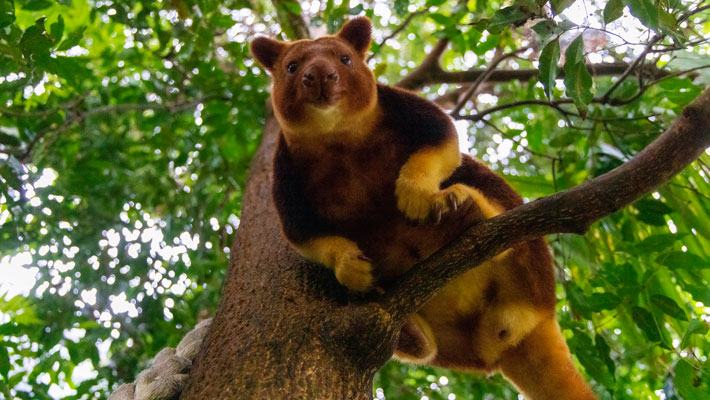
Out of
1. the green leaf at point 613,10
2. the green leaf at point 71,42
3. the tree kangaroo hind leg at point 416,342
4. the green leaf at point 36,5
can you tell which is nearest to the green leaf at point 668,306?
the tree kangaroo hind leg at point 416,342

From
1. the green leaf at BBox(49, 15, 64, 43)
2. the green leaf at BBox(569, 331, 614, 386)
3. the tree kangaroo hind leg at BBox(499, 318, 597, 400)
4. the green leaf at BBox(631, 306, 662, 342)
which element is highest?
the green leaf at BBox(49, 15, 64, 43)

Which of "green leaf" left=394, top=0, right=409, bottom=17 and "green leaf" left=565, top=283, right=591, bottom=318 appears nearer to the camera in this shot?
"green leaf" left=565, top=283, right=591, bottom=318

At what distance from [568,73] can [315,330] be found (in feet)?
4.21

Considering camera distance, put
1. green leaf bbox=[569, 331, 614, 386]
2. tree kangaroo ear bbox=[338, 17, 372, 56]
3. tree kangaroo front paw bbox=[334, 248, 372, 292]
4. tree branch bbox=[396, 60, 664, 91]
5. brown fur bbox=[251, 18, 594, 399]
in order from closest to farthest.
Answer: tree kangaroo front paw bbox=[334, 248, 372, 292] < brown fur bbox=[251, 18, 594, 399] < green leaf bbox=[569, 331, 614, 386] < tree kangaroo ear bbox=[338, 17, 372, 56] < tree branch bbox=[396, 60, 664, 91]

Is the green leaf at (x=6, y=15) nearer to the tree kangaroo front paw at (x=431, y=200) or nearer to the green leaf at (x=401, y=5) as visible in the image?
the tree kangaroo front paw at (x=431, y=200)

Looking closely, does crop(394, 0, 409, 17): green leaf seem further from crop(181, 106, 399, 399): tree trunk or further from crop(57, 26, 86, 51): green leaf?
crop(181, 106, 399, 399): tree trunk

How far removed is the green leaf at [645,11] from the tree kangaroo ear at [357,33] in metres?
1.57

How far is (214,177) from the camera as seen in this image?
5086mm

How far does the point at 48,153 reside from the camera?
4219mm

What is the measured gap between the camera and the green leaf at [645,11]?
1800 mm

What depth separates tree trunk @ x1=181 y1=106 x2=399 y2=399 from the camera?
184 cm

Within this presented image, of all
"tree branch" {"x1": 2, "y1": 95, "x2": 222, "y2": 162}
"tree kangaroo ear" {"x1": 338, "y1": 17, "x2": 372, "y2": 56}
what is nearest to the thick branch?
"tree kangaroo ear" {"x1": 338, "y1": 17, "x2": 372, "y2": 56}

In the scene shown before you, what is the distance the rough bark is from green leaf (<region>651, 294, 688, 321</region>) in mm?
970

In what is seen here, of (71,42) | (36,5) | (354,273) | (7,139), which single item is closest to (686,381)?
(354,273)
